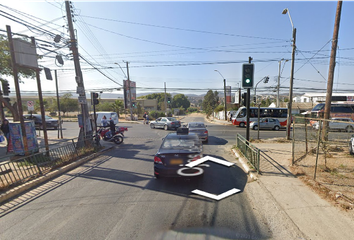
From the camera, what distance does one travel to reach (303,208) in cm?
378

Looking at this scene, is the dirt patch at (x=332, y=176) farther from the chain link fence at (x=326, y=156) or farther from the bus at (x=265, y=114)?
the bus at (x=265, y=114)

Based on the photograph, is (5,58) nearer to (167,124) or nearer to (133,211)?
(167,124)

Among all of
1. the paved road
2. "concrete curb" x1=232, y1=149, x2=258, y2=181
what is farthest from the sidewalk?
the paved road

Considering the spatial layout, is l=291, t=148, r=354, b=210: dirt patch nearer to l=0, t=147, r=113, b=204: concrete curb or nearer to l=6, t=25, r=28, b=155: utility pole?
l=0, t=147, r=113, b=204: concrete curb

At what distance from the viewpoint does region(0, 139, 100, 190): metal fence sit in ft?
17.7

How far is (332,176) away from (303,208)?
2574 millimetres

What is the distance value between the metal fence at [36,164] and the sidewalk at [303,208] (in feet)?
21.2

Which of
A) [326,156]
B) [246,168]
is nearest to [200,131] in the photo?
[246,168]

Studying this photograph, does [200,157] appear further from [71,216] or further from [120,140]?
[120,140]

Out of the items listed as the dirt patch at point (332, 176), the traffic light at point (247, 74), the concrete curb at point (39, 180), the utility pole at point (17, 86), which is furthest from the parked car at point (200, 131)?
the utility pole at point (17, 86)

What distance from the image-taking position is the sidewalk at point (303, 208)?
3.08 m

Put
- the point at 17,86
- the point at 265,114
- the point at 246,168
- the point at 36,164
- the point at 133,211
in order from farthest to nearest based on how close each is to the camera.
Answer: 1. the point at 265,114
2. the point at 17,86
3. the point at 246,168
4. the point at 36,164
5. the point at 133,211

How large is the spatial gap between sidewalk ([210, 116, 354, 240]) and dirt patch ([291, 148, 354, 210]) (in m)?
0.22

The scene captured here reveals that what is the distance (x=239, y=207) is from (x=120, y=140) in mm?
9830
